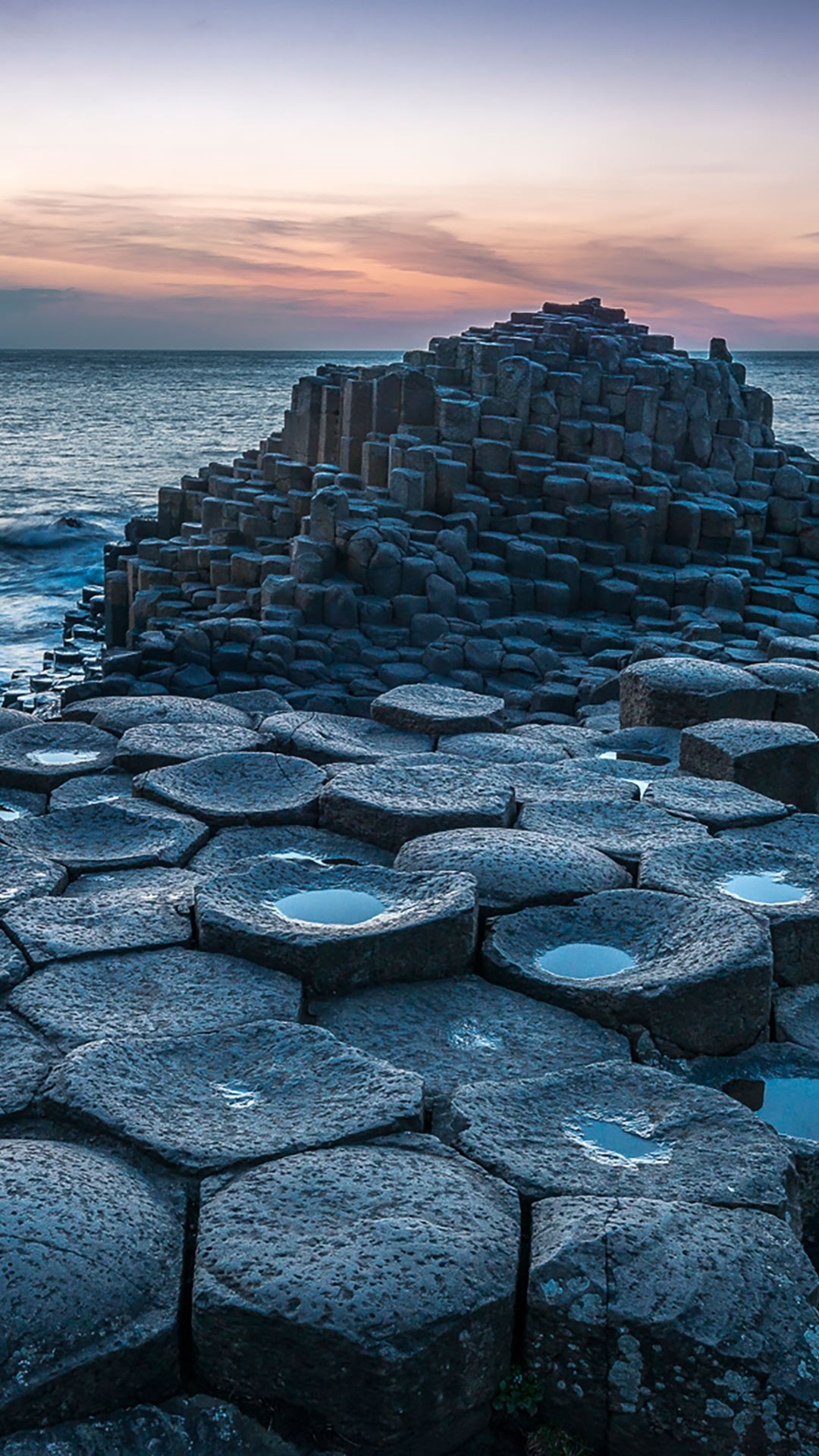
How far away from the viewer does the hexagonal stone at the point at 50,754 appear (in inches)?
222

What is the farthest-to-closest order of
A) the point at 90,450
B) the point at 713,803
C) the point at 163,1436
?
1. the point at 90,450
2. the point at 713,803
3. the point at 163,1436

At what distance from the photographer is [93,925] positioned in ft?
13.3

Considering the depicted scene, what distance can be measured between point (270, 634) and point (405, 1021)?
9.00 metres

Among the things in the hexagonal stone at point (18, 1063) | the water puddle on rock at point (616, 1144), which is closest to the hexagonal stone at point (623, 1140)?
the water puddle on rock at point (616, 1144)

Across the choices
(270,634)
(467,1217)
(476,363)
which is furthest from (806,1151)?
(476,363)

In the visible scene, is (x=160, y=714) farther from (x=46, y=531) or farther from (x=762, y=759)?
(x=46, y=531)

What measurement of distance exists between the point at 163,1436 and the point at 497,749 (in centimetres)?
422

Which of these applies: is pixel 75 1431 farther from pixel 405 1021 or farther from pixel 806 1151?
pixel 806 1151

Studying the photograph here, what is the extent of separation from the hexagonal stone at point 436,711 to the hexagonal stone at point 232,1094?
133 inches

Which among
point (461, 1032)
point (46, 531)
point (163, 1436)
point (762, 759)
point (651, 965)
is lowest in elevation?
point (46, 531)

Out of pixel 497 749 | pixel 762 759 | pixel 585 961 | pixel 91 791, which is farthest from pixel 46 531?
pixel 585 961

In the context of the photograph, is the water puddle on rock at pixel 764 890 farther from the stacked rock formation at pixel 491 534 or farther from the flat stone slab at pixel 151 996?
the stacked rock formation at pixel 491 534

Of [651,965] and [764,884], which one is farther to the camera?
[764,884]

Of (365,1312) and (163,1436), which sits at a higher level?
(365,1312)
